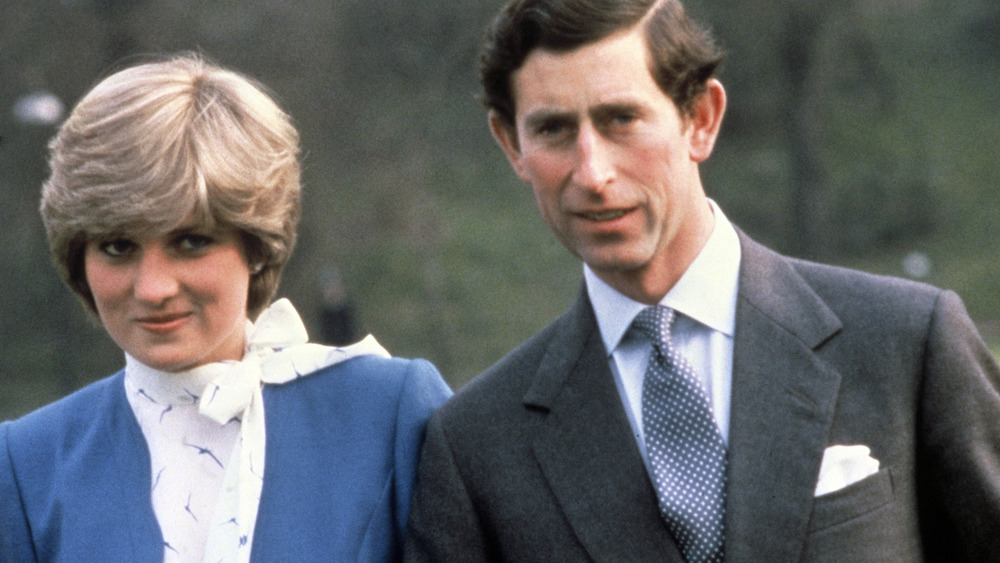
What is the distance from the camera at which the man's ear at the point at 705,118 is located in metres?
2.90

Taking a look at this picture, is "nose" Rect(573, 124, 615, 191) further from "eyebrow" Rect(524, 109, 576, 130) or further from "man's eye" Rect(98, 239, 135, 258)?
"man's eye" Rect(98, 239, 135, 258)

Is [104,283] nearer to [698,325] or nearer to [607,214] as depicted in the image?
[607,214]

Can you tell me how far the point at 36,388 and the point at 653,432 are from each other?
619 inches

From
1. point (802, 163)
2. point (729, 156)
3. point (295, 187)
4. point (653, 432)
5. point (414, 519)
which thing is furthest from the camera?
point (729, 156)

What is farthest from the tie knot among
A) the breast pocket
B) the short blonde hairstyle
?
the short blonde hairstyle

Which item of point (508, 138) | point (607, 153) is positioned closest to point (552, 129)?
point (607, 153)

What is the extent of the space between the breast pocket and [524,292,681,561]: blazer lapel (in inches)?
11.6

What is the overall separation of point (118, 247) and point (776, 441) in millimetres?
1449

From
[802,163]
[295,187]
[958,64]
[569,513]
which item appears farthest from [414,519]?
[958,64]

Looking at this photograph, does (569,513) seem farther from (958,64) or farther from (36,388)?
(958,64)

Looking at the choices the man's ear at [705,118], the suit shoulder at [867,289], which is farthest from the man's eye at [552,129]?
the suit shoulder at [867,289]

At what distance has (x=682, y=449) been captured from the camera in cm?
272

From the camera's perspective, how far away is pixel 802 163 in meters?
20.8

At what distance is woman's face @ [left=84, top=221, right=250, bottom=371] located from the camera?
2848 millimetres
